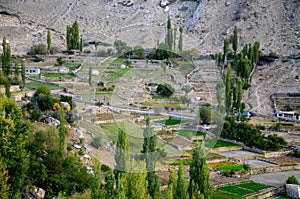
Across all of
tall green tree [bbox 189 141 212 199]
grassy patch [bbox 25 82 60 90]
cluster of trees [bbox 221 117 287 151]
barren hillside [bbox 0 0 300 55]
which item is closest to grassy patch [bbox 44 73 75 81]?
grassy patch [bbox 25 82 60 90]

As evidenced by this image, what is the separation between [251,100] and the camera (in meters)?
37.6

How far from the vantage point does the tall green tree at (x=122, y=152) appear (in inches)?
476

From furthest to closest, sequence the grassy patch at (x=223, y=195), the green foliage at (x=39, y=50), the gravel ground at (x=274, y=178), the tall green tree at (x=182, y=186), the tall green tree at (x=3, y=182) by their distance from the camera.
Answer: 1. the green foliage at (x=39, y=50)
2. the gravel ground at (x=274, y=178)
3. the grassy patch at (x=223, y=195)
4. the tall green tree at (x=3, y=182)
5. the tall green tree at (x=182, y=186)

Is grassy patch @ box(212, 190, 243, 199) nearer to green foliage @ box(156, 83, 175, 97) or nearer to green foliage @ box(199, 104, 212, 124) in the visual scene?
green foliage @ box(199, 104, 212, 124)

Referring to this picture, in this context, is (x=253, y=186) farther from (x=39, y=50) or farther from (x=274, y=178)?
(x=39, y=50)

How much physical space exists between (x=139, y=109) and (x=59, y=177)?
142 inches

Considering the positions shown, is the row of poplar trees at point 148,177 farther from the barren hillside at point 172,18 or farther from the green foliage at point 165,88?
the barren hillside at point 172,18

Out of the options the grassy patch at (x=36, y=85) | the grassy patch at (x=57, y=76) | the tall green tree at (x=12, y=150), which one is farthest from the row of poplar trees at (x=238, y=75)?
the grassy patch at (x=57, y=76)

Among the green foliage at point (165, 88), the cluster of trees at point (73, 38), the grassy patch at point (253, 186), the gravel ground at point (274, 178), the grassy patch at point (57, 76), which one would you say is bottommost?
the gravel ground at point (274, 178)

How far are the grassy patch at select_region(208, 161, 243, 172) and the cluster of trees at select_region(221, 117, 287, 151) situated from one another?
358cm

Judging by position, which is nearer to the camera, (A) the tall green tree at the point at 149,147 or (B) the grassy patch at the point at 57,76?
(A) the tall green tree at the point at 149,147

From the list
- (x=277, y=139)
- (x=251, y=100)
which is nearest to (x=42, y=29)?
(x=251, y=100)

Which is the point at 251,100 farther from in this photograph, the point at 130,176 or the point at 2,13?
the point at 2,13

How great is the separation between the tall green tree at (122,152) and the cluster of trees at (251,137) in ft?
47.7
